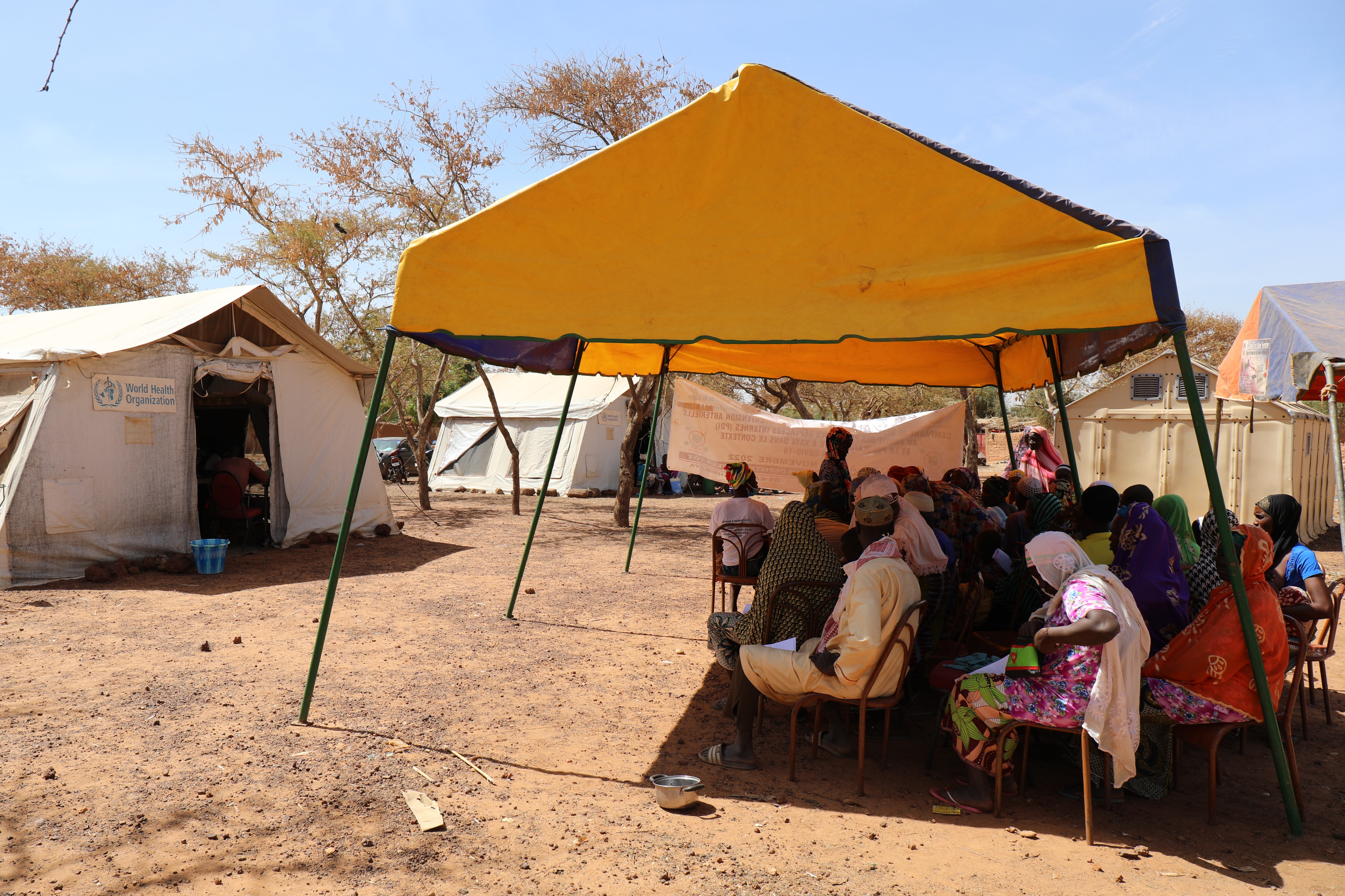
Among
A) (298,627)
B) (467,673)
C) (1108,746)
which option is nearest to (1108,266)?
(1108,746)

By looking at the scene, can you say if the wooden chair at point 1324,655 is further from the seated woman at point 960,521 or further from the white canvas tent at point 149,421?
the white canvas tent at point 149,421

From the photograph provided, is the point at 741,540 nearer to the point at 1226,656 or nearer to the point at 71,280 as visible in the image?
the point at 1226,656

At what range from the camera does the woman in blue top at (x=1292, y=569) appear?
4.38 metres

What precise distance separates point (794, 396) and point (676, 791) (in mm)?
13683

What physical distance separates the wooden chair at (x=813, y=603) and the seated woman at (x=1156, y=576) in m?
1.33

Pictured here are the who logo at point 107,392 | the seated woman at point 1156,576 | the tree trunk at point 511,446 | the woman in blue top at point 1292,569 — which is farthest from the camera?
the tree trunk at point 511,446

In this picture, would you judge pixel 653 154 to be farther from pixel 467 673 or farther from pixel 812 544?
pixel 467 673

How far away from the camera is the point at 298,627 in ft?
21.6

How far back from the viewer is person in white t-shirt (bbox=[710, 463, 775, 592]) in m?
6.05

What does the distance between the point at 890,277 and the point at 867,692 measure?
1.85 metres

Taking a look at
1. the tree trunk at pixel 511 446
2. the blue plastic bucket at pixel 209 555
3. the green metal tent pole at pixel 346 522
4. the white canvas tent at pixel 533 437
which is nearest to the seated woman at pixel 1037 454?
the green metal tent pole at pixel 346 522

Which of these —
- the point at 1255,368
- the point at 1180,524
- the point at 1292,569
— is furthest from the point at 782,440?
the point at 1180,524

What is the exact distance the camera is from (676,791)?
3459mm

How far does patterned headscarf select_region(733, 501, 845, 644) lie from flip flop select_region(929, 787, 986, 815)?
878mm
